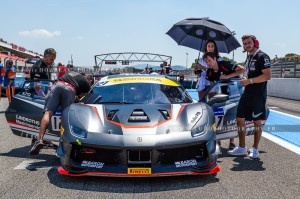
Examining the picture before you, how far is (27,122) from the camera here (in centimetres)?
493

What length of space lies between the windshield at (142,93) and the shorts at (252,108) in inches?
32.7

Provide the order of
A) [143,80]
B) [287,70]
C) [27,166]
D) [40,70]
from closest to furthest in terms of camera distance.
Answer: [27,166] < [143,80] < [40,70] < [287,70]

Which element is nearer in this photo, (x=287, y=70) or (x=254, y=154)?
(x=254, y=154)

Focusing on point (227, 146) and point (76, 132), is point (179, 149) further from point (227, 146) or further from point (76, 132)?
point (227, 146)

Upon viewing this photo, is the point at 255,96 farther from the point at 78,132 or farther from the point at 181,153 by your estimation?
the point at 78,132

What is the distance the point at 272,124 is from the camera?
26.8ft

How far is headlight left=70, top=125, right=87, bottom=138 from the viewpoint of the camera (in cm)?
366

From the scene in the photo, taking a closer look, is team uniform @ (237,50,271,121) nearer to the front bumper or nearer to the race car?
the race car

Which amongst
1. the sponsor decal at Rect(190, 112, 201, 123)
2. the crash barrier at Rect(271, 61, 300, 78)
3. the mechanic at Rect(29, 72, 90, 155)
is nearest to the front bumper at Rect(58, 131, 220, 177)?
the sponsor decal at Rect(190, 112, 201, 123)

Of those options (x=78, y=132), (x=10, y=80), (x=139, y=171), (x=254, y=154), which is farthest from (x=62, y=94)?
(x=10, y=80)

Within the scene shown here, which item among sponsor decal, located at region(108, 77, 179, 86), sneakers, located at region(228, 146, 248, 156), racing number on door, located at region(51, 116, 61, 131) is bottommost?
sneakers, located at region(228, 146, 248, 156)

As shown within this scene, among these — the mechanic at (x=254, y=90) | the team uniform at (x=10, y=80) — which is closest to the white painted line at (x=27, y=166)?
the mechanic at (x=254, y=90)

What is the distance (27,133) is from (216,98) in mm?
2649

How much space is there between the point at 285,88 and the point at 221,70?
13691mm
